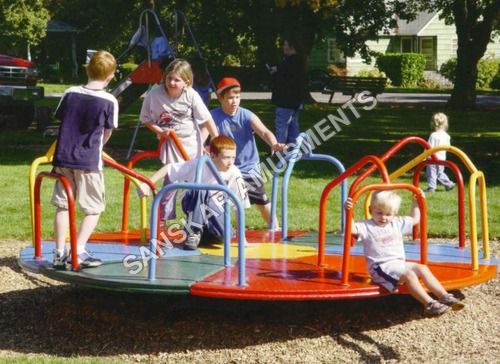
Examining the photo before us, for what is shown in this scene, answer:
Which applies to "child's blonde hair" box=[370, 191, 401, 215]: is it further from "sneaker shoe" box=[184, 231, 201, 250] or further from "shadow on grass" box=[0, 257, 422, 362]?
"sneaker shoe" box=[184, 231, 201, 250]

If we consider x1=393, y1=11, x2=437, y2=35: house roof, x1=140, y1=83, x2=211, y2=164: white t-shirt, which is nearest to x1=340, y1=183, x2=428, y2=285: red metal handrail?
x1=140, y1=83, x2=211, y2=164: white t-shirt

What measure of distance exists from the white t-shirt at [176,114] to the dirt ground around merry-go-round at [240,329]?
1.19m

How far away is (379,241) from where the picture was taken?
6.31m

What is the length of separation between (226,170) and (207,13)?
24.7m

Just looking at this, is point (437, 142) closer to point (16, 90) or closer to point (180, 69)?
point (180, 69)

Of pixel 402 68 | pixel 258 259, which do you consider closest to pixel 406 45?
pixel 402 68

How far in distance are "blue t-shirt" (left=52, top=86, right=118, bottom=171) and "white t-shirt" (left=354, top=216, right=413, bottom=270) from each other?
178 cm

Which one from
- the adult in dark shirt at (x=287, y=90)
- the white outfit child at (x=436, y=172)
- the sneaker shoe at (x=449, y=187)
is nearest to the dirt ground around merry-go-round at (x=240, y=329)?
the white outfit child at (x=436, y=172)

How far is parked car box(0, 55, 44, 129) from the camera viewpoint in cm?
2001

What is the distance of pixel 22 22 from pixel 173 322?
125ft

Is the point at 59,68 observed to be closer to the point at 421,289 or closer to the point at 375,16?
the point at 375,16

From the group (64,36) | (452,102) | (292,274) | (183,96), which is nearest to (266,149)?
(183,96)

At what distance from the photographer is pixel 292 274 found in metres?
6.63

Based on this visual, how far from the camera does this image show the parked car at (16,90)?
65.6 feet
